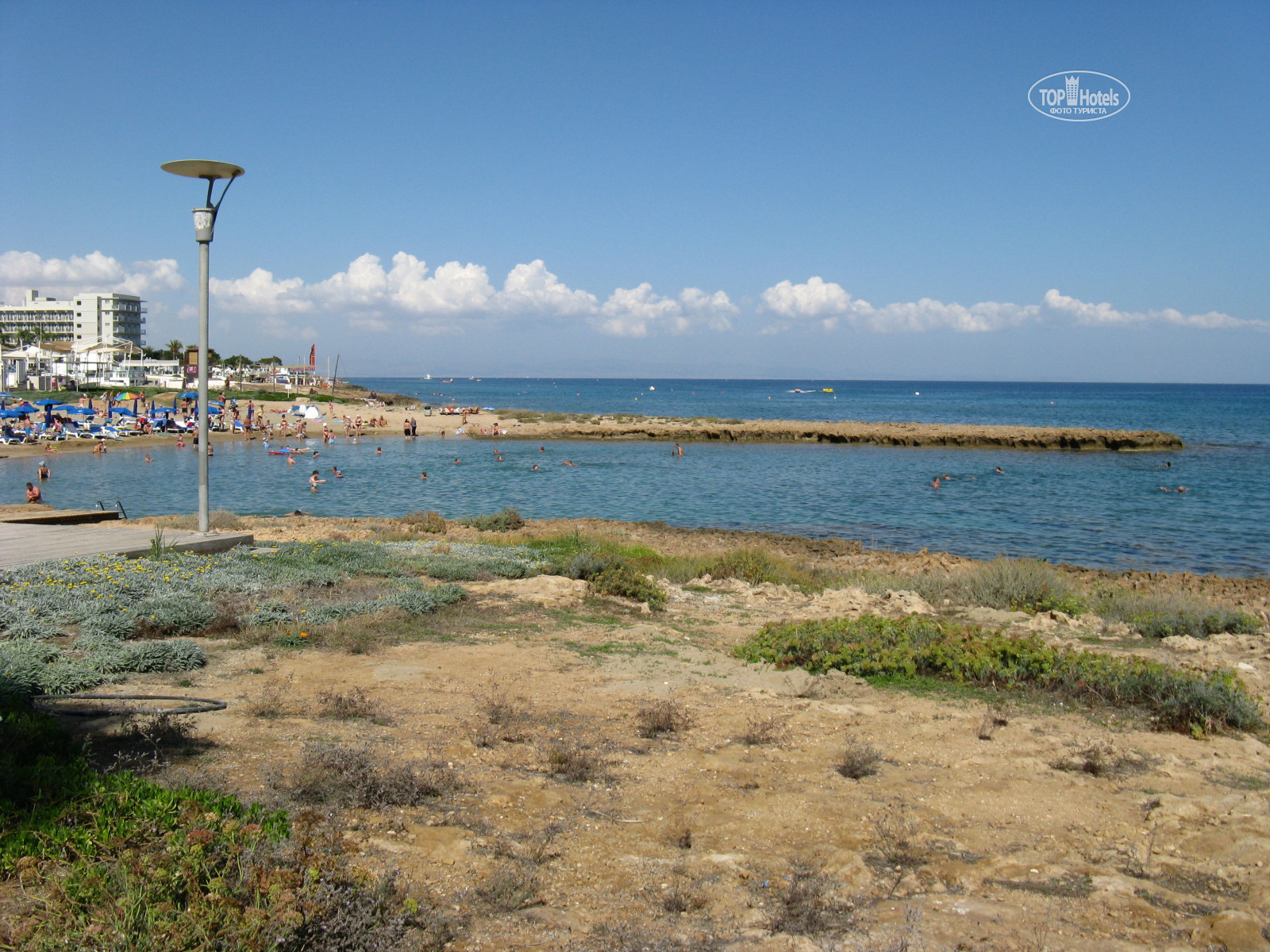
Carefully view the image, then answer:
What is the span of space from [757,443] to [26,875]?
5297 cm

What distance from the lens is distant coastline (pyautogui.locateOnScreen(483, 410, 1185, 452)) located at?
5309 centimetres

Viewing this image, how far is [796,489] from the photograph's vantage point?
32.3 metres

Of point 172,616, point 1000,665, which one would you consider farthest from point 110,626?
point 1000,665

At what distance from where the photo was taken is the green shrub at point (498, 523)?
2009 centimetres

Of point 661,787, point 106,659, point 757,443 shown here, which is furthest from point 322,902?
point 757,443

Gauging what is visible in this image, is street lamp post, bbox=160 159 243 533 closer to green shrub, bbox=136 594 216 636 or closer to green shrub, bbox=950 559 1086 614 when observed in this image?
green shrub, bbox=136 594 216 636

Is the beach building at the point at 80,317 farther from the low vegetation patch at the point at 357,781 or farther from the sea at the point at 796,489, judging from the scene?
the low vegetation patch at the point at 357,781

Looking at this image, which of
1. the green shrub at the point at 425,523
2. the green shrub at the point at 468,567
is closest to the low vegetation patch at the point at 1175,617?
the green shrub at the point at 468,567

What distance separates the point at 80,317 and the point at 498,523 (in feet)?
440

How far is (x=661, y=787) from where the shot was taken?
5367 mm

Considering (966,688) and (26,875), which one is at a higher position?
(26,875)

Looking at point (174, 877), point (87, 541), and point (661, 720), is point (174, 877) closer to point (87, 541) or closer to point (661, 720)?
point (661, 720)

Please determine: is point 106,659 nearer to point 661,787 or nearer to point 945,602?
point 661,787

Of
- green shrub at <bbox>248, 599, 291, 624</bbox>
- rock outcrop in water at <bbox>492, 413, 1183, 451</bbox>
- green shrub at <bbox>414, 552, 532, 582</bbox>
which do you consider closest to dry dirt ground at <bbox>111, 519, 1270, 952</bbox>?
green shrub at <bbox>248, 599, 291, 624</bbox>
